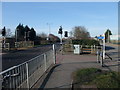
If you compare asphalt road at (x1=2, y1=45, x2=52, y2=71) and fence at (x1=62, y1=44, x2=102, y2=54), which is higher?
fence at (x1=62, y1=44, x2=102, y2=54)

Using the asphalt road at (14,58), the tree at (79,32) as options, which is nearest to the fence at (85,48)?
the asphalt road at (14,58)

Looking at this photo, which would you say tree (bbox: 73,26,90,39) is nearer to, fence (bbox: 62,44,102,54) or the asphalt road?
fence (bbox: 62,44,102,54)

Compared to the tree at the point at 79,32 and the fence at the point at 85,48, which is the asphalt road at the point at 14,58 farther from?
the tree at the point at 79,32

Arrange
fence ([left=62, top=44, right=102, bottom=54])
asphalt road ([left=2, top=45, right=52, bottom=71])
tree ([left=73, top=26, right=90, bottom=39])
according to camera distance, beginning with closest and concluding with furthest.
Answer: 1. asphalt road ([left=2, top=45, right=52, bottom=71])
2. fence ([left=62, top=44, right=102, bottom=54])
3. tree ([left=73, top=26, right=90, bottom=39])

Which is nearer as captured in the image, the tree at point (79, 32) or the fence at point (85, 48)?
the fence at point (85, 48)

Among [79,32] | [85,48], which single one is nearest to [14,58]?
[85,48]

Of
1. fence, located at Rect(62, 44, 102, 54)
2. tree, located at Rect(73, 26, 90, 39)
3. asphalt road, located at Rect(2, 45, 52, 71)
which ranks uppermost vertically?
tree, located at Rect(73, 26, 90, 39)

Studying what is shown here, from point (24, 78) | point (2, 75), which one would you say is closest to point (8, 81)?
point (2, 75)

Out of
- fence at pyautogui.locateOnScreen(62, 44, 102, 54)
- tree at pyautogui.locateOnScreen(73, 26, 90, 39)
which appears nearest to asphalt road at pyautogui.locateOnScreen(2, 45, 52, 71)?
fence at pyautogui.locateOnScreen(62, 44, 102, 54)

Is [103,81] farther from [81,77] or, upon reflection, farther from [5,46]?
[5,46]

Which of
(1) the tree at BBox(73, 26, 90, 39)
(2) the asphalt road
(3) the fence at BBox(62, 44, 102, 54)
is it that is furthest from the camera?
(1) the tree at BBox(73, 26, 90, 39)

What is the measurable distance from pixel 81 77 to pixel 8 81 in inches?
150

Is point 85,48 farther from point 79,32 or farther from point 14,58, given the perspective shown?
point 79,32

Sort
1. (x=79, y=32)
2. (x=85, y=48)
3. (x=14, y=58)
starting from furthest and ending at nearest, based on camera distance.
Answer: (x=79, y=32)
(x=85, y=48)
(x=14, y=58)
